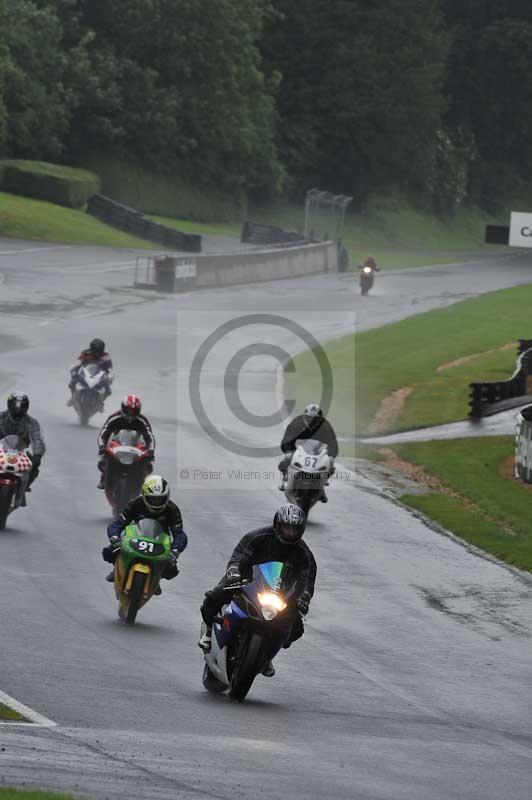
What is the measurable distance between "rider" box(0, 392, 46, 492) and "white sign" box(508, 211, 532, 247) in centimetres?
2464

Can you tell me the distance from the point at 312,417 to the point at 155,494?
7.31 m

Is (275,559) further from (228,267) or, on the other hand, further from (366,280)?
(366,280)

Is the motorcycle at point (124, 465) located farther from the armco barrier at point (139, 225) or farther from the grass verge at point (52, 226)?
the armco barrier at point (139, 225)

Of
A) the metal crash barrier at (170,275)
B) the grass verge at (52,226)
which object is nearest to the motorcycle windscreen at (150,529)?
the metal crash barrier at (170,275)

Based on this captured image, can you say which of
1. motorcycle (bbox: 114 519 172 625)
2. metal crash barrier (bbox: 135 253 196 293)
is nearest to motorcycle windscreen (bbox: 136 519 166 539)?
motorcycle (bbox: 114 519 172 625)

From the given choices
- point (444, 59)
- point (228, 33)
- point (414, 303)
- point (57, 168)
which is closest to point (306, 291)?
point (414, 303)

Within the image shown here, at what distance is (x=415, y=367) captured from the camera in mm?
46625

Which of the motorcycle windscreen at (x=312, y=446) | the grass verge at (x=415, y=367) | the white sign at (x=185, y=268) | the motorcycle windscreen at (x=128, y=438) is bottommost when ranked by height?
the grass verge at (x=415, y=367)

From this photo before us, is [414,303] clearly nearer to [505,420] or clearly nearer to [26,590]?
[505,420]

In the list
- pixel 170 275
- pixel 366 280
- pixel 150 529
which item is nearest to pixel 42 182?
pixel 366 280

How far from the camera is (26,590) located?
16938 mm

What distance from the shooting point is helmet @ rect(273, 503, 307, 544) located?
12.8 metres

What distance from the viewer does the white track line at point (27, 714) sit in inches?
440

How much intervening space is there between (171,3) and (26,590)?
258 ft
